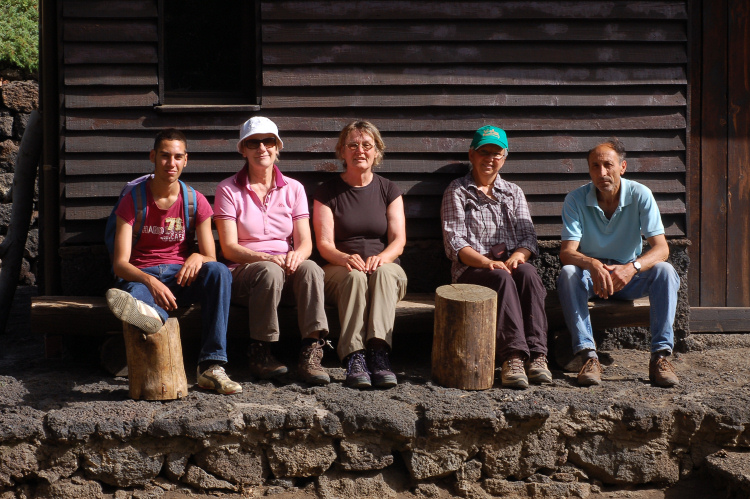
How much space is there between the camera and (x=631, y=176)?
5.30 m

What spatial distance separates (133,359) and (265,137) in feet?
5.05

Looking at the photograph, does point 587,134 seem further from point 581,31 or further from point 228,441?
point 228,441

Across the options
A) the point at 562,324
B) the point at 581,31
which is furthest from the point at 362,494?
the point at 581,31

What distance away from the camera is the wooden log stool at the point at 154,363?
12.5ft

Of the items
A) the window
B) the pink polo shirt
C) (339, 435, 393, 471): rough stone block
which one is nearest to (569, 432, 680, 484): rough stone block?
(339, 435, 393, 471): rough stone block

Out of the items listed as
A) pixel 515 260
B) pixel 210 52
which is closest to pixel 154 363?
pixel 515 260

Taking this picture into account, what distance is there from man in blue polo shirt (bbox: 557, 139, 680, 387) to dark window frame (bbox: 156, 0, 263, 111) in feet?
7.31

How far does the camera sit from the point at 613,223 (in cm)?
462

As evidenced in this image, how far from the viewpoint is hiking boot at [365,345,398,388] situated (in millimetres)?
4098

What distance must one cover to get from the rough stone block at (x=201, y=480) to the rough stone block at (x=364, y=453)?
1.97 feet

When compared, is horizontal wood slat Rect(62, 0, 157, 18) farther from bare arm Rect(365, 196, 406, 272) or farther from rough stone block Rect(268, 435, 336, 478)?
rough stone block Rect(268, 435, 336, 478)

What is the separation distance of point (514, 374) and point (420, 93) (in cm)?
208

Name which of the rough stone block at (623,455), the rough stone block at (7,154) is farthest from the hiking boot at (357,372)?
the rough stone block at (7,154)

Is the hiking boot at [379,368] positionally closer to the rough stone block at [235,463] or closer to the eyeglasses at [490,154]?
the rough stone block at [235,463]
